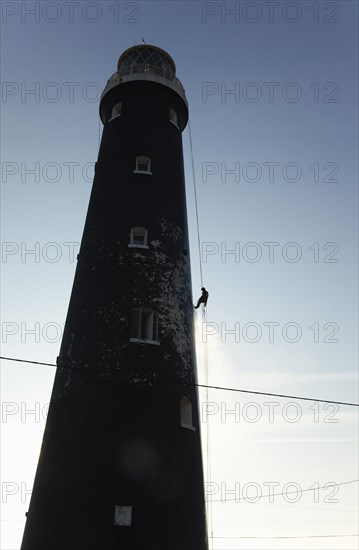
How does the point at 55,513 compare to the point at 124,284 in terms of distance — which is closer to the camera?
the point at 55,513

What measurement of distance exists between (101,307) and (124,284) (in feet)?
4.64

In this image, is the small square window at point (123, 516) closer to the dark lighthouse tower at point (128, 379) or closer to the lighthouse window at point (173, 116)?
the dark lighthouse tower at point (128, 379)

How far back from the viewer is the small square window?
1797 cm

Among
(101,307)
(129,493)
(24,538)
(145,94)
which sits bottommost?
(24,538)

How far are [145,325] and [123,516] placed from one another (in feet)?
24.7


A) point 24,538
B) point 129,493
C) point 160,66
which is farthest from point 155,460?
point 160,66

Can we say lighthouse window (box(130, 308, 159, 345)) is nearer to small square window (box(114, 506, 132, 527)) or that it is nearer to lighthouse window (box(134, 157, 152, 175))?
small square window (box(114, 506, 132, 527))

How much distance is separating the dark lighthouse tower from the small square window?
1.4 inches

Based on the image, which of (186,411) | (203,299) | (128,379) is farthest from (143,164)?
(186,411)

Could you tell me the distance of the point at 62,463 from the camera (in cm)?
1911

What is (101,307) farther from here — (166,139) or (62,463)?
(166,139)

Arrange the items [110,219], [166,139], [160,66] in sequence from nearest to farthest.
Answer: [110,219] < [166,139] < [160,66]

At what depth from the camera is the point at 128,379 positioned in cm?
2031

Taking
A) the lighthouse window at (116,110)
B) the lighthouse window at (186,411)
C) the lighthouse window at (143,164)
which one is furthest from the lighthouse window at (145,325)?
the lighthouse window at (116,110)
